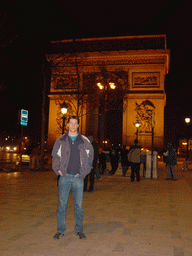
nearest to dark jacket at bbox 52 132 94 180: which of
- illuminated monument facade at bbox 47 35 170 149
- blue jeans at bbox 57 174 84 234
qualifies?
blue jeans at bbox 57 174 84 234

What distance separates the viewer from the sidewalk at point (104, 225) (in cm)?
480

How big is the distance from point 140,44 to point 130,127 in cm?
933

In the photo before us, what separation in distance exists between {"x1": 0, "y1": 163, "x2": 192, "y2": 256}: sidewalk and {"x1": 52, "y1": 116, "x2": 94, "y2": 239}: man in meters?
0.37

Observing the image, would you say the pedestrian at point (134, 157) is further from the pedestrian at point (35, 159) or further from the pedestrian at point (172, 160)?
the pedestrian at point (35, 159)

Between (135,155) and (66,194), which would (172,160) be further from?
(66,194)

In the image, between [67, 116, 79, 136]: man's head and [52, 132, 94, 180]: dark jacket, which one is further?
[67, 116, 79, 136]: man's head

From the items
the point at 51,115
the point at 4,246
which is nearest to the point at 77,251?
the point at 4,246

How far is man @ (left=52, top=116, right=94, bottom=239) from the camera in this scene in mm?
5188

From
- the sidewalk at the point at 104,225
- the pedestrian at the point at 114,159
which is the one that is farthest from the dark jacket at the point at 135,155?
the sidewalk at the point at 104,225

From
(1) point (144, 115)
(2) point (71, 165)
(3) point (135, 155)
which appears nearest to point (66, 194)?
(2) point (71, 165)

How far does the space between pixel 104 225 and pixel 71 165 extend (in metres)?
1.64

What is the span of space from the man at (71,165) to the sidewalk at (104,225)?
368 millimetres

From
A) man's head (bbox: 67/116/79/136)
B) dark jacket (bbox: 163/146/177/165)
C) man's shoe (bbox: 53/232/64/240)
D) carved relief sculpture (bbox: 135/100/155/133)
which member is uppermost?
carved relief sculpture (bbox: 135/100/155/133)

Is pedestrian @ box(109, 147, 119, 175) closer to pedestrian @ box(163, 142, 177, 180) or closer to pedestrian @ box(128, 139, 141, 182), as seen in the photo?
pedestrian @ box(163, 142, 177, 180)
